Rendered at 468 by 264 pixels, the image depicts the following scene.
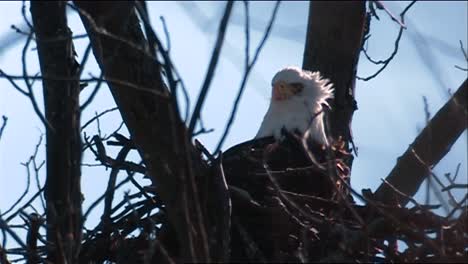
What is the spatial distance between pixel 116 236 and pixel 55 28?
1221 millimetres

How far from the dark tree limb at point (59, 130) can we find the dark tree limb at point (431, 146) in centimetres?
197

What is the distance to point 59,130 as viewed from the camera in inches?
148

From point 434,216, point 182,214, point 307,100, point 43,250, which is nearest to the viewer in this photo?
point 182,214

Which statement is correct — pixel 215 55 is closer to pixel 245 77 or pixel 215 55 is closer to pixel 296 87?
pixel 245 77

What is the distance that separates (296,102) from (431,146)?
82 cm

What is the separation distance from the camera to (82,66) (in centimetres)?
325

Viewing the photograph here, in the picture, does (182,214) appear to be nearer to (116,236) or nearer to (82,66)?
(82,66)

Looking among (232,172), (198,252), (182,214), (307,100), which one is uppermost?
(307,100)

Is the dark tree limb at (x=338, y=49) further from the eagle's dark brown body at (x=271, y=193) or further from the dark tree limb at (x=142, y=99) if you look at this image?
the dark tree limb at (x=142, y=99)

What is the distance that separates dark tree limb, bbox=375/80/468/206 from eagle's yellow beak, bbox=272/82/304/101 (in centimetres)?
65

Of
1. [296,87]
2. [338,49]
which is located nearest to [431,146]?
[338,49]

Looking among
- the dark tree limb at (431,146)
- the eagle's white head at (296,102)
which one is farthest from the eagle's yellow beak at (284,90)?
the dark tree limb at (431,146)

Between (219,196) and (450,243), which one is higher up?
(219,196)

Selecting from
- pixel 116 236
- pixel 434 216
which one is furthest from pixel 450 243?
pixel 116 236
